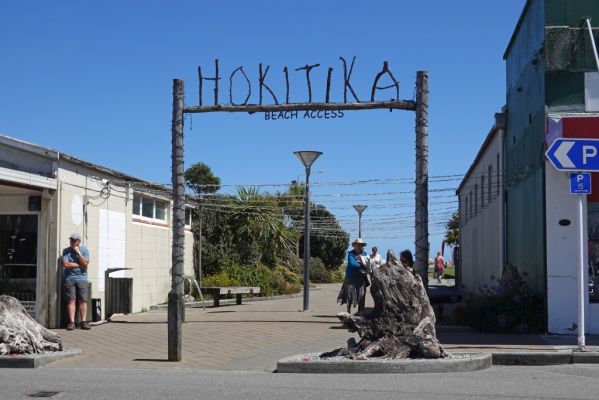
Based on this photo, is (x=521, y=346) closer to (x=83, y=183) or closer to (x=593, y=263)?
(x=593, y=263)

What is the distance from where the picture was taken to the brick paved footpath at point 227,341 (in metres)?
11.1

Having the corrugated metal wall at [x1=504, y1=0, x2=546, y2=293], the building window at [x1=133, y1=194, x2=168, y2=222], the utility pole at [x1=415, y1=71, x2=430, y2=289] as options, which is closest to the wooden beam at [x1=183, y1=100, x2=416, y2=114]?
the utility pole at [x1=415, y1=71, x2=430, y2=289]

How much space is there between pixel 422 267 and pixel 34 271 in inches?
304

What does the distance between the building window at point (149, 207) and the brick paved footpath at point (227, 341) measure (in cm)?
295

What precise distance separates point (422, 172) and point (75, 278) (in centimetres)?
686

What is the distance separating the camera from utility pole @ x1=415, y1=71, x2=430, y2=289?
14.5 m

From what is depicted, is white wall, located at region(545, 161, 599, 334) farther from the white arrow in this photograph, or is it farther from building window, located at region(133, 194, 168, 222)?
building window, located at region(133, 194, 168, 222)

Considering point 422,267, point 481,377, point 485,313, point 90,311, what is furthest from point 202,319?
point 481,377

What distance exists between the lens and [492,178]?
2119 centimetres

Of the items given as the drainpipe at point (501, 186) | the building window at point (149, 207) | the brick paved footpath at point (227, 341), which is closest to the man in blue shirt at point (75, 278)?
the brick paved footpath at point (227, 341)

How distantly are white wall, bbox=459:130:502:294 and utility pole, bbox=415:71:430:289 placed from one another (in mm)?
4955

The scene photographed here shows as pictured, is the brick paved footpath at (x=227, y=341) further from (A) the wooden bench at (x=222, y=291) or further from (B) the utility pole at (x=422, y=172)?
(A) the wooden bench at (x=222, y=291)

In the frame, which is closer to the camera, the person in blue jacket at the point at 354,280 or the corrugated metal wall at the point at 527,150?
the corrugated metal wall at the point at 527,150

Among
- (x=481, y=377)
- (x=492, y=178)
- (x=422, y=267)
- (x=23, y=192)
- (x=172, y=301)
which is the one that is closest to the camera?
(x=481, y=377)
